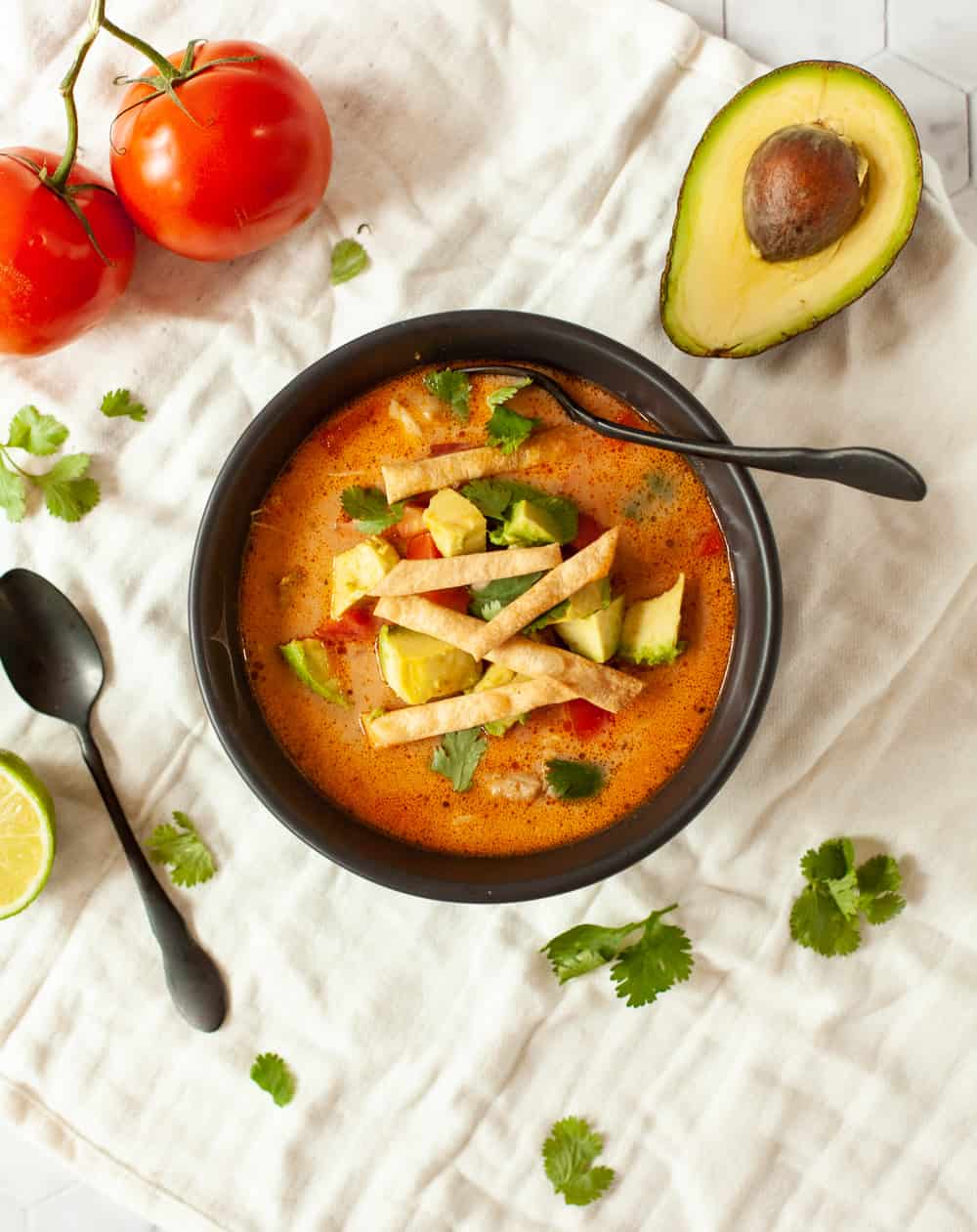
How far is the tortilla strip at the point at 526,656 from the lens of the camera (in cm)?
219

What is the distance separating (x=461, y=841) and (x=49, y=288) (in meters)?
1.43

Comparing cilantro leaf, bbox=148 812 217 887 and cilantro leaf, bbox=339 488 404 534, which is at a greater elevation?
cilantro leaf, bbox=339 488 404 534

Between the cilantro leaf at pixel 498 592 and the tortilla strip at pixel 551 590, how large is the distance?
0.03 metres

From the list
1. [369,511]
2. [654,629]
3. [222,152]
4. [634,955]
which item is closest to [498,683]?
[654,629]

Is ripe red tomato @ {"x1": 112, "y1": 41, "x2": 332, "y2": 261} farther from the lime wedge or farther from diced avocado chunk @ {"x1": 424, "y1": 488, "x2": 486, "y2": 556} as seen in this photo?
the lime wedge

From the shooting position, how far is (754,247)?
2.19 meters

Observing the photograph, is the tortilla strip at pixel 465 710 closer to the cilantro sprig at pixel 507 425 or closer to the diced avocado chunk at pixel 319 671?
the diced avocado chunk at pixel 319 671

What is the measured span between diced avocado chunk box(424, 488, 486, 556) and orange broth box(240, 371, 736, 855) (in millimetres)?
121

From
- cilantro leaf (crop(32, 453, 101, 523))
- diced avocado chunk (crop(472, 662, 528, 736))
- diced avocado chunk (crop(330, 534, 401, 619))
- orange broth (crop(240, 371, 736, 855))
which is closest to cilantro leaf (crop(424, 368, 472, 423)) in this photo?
orange broth (crop(240, 371, 736, 855))

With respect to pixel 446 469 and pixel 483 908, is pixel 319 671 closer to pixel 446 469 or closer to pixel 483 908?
pixel 446 469

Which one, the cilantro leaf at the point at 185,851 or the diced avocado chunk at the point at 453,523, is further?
the cilantro leaf at the point at 185,851

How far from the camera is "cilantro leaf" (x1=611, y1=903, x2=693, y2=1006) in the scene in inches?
99.9

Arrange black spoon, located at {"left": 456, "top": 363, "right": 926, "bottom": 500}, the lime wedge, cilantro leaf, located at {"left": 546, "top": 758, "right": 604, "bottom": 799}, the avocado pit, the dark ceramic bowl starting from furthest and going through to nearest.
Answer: the lime wedge < cilantro leaf, located at {"left": 546, "top": 758, "right": 604, "bottom": 799} < the dark ceramic bowl < the avocado pit < black spoon, located at {"left": 456, "top": 363, "right": 926, "bottom": 500}

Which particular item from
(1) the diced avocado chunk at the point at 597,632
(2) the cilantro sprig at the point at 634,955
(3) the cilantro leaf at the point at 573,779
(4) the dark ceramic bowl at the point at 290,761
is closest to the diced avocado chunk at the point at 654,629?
(1) the diced avocado chunk at the point at 597,632
